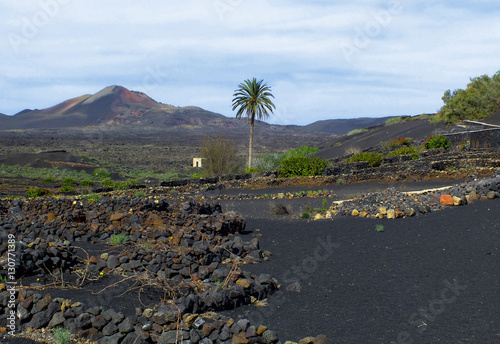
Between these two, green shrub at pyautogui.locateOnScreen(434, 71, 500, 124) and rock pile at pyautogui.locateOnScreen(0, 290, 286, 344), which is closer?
rock pile at pyautogui.locateOnScreen(0, 290, 286, 344)

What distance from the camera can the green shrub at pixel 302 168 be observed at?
2822cm

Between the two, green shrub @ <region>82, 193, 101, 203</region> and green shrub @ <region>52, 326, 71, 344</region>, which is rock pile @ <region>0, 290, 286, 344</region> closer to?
green shrub @ <region>52, 326, 71, 344</region>

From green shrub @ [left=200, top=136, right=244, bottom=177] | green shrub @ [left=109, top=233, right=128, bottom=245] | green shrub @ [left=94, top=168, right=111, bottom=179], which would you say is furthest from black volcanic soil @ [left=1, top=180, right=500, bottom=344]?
green shrub @ [left=94, top=168, right=111, bottom=179]

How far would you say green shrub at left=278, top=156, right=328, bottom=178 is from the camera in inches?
1111

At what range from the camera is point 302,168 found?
1123 inches

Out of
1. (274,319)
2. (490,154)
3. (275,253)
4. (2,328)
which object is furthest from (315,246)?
(490,154)

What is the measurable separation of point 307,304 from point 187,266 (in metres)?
2.09

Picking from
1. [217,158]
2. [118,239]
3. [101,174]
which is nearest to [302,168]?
[217,158]

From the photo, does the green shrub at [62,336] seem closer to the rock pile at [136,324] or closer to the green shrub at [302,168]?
the rock pile at [136,324]

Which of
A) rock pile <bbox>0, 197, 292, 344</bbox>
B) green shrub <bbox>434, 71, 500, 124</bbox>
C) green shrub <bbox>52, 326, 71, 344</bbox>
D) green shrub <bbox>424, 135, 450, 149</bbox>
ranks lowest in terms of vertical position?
green shrub <bbox>52, 326, 71, 344</bbox>

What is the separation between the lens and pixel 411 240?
30.7 ft

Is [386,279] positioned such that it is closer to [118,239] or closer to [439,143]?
[118,239]

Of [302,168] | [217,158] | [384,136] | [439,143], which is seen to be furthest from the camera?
[384,136]

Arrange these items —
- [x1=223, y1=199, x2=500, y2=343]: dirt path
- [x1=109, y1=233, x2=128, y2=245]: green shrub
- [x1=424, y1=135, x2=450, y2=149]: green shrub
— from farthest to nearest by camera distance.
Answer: [x1=424, y1=135, x2=450, y2=149]: green shrub, [x1=109, y1=233, x2=128, y2=245]: green shrub, [x1=223, y1=199, x2=500, y2=343]: dirt path
